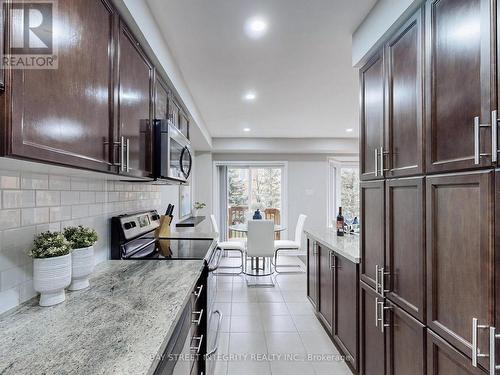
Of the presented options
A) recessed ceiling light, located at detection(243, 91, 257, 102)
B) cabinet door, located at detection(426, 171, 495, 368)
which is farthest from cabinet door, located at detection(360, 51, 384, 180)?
recessed ceiling light, located at detection(243, 91, 257, 102)

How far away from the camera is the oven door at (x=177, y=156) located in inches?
79.2

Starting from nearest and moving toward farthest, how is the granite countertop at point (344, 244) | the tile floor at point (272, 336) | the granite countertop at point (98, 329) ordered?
the granite countertop at point (98, 329) < the granite countertop at point (344, 244) < the tile floor at point (272, 336)

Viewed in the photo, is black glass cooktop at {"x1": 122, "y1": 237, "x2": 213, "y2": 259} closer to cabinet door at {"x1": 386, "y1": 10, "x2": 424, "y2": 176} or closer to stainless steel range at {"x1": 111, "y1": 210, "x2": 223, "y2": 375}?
stainless steel range at {"x1": 111, "y1": 210, "x2": 223, "y2": 375}

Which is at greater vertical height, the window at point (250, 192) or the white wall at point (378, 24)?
the white wall at point (378, 24)

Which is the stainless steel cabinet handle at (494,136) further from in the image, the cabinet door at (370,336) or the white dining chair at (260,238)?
the white dining chair at (260,238)

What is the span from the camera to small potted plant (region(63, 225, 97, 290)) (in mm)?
1271

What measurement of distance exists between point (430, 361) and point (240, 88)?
282 cm

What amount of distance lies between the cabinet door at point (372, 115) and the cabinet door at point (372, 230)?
95 mm

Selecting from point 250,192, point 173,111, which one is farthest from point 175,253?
point 250,192

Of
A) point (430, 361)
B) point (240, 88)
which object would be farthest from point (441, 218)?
point (240, 88)

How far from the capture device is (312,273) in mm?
3234

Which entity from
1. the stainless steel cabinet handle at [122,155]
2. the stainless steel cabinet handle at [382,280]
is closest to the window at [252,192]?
the stainless steel cabinet handle at [382,280]

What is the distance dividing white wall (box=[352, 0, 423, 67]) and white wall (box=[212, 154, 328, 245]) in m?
4.43

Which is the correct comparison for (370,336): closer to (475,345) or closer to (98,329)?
(475,345)
